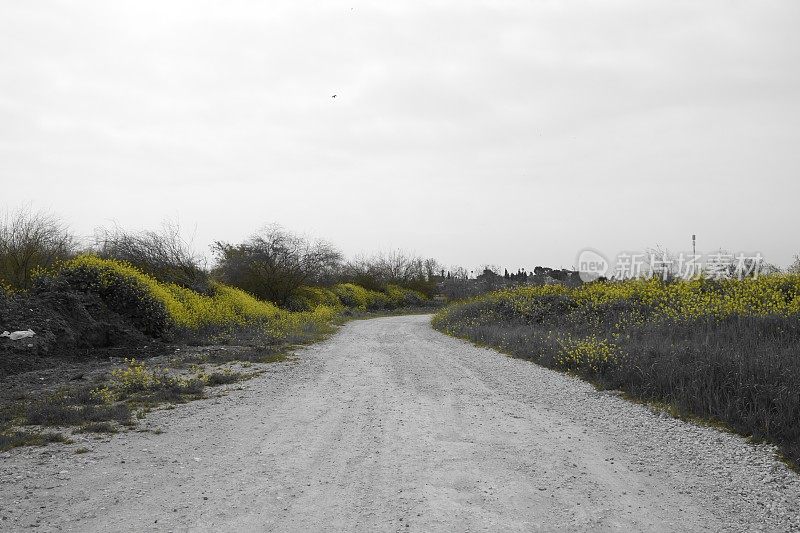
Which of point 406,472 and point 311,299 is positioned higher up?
point 311,299

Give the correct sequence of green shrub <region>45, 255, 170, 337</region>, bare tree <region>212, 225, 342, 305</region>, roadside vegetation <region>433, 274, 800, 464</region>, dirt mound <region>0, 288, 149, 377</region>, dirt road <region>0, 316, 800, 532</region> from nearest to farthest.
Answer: dirt road <region>0, 316, 800, 532</region>
roadside vegetation <region>433, 274, 800, 464</region>
dirt mound <region>0, 288, 149, 377</region>
green shrub <region>45, 255, 170, 337</region>
bare tree <region>212, 225, 342, 305</region>

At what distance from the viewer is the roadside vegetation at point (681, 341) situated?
23.2 feet

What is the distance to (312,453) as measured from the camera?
19.2ft

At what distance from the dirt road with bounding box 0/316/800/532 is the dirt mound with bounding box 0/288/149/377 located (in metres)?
5.84

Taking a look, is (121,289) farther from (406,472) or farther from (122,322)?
(406,472)

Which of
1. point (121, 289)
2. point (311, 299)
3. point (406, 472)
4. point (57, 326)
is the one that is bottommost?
point (406, 472)

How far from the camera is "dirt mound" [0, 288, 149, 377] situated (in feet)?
38.2

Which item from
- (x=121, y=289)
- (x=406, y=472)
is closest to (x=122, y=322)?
(x=121, y=289)

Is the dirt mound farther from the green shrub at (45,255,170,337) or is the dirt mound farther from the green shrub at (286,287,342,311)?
the green shrub at (286,287,342,311)

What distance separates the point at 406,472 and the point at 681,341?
8.71 metres

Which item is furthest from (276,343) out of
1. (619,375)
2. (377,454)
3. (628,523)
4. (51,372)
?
(628,523)

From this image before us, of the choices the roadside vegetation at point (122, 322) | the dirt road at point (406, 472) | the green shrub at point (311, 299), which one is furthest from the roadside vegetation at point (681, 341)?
the green shrub at point (311, 299)

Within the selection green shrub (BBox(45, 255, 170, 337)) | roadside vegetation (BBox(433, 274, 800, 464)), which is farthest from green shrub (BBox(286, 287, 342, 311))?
green shrub (BBox(45, 255, 170, 337))

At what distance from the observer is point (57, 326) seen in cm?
1323
